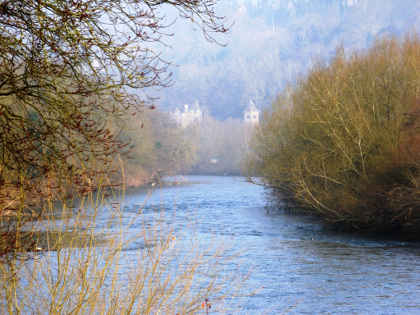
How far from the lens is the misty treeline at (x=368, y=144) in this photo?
21.0 meters

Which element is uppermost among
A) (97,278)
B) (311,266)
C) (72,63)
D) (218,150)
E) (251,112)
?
(251,112)

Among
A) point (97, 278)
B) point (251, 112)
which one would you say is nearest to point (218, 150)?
point (97, 278)

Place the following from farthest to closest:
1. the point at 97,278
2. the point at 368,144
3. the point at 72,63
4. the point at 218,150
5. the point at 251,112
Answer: the point at 251,112 → the point at 218,150 → the point at 368,144 → the point at 72,63 → the point at 97,278

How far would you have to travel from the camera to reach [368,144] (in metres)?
22.2

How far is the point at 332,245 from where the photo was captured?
21.0 m

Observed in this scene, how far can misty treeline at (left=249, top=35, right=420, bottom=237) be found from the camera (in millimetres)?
21031

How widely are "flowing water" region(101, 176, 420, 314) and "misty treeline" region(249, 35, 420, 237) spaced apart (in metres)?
1.25

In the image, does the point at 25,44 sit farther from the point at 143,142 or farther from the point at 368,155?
the point at 143,142

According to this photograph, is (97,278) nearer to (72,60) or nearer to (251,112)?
(72,60)

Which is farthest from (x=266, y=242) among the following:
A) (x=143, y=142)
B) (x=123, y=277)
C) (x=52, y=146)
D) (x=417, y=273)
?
(x=143, y=142)

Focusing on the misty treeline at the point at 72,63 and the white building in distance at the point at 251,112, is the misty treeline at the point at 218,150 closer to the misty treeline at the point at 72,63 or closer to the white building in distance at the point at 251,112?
the misty treeline at the point at 72,63

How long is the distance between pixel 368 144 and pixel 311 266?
685 centimetres

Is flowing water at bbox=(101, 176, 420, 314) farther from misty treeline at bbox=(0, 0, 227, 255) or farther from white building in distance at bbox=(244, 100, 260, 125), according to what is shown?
white building in distance at bbox=(244, 100, 260, 125)

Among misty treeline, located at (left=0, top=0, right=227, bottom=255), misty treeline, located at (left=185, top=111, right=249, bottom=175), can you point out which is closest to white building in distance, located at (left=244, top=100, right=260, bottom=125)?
misty treeline, located at (left=185, top=111, right=249, bottom=175)
